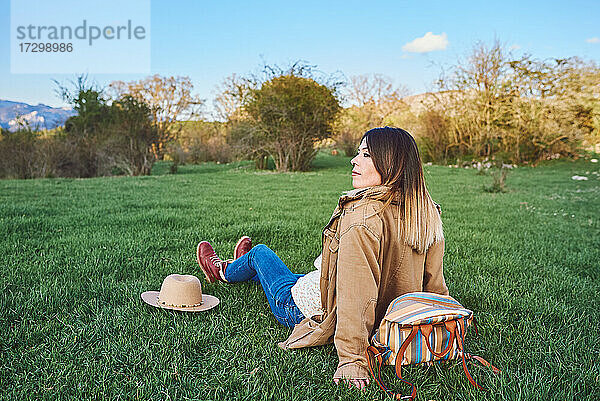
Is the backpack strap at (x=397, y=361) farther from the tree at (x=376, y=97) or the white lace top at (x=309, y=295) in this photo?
the tree at (x=376, y=97)

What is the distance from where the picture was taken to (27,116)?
15000 millimetres

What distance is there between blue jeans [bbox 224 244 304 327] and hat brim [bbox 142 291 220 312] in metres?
0.31

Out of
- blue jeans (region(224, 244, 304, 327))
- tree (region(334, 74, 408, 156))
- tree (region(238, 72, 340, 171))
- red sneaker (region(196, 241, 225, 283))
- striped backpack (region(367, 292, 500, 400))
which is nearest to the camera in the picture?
striped backpack (region(367, 292, 500, 400))

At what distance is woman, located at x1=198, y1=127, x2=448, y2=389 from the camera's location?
2.04 meters

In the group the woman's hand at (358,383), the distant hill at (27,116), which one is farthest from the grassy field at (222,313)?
the distant hill at (27,116)

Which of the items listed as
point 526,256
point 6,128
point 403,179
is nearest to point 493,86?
point 526,256

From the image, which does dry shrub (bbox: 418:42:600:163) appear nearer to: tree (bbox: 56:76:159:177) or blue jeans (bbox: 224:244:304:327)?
tree (bbox: 56:76:159:177)

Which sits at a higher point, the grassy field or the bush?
the bush

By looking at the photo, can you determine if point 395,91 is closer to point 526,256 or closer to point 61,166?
point 61,166

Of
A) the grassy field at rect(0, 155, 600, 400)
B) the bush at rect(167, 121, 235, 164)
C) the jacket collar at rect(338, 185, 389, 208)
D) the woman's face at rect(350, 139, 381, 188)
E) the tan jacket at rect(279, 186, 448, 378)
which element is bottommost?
the grassy field at rect(0, 155, 600, 400)

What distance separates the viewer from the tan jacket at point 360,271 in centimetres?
204

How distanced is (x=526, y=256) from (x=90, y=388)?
4.53 m

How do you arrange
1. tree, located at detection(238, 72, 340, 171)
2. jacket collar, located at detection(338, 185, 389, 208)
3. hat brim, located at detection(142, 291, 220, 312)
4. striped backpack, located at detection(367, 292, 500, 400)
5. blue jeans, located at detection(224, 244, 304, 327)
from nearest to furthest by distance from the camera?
striped backpack, located at detection(367, 292, 500, 400) < jacket collar, located at detection(338, 185, 389, 208) < blue jeans, located at detection(224, 244, 304, 327) < hat brim, located at detection(142, 291, 220, 312) < tree, located at detection(238, 72, 340, 171)

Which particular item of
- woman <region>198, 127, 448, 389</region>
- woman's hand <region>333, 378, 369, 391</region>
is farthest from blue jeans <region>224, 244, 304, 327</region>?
woman's hand <region>333, 378, 369, 391</region>
